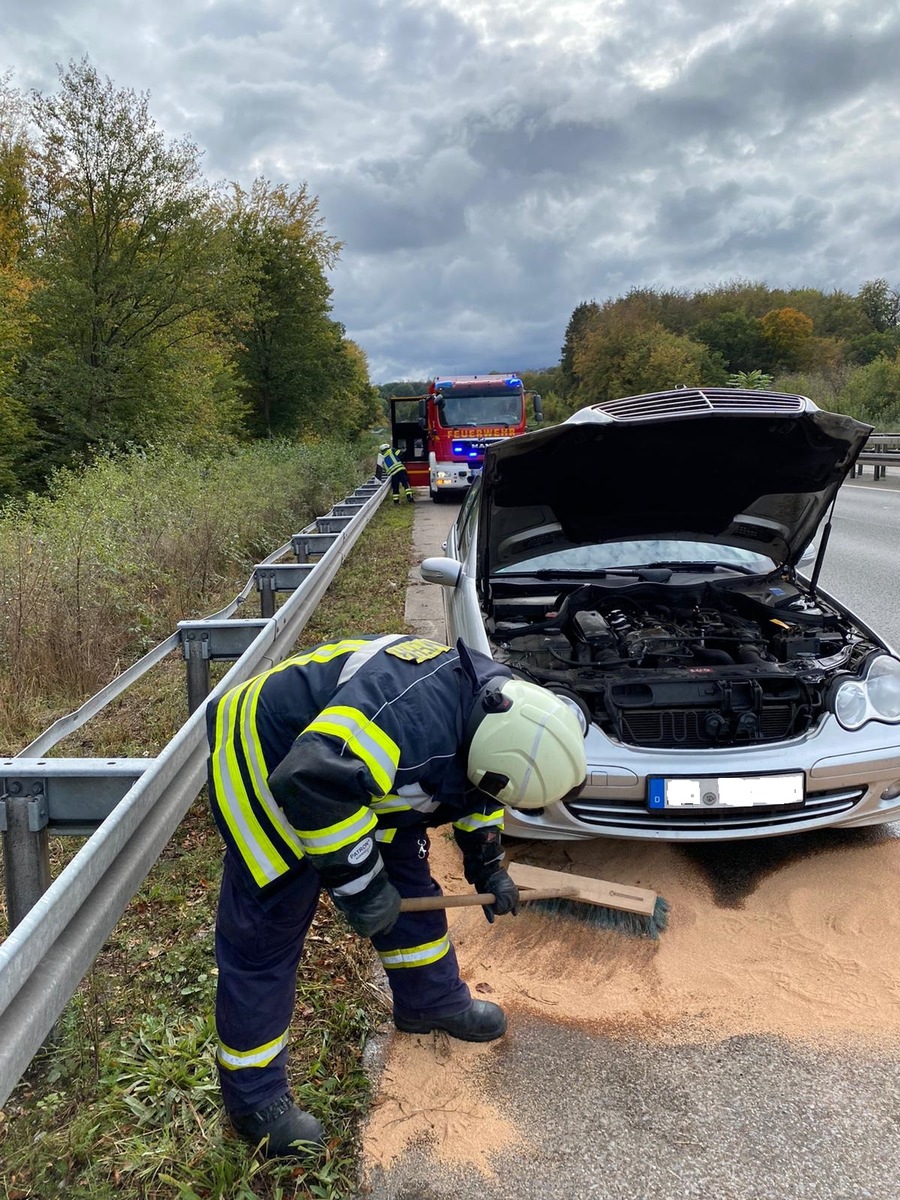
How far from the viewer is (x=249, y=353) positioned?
30.9 meters

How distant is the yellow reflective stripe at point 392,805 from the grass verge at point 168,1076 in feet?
2.60

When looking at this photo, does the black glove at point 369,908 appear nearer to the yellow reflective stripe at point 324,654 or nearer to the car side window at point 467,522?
the yellow reflective stripe at point 324,654

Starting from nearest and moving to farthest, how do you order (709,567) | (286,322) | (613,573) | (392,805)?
1. (392,805)
2. (613,573)
3. (709,567)
4. (286,322)

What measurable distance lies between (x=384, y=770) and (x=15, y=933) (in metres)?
0.78

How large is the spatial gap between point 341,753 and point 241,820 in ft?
1.35

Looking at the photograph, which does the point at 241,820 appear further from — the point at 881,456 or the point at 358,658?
the point at 881,456

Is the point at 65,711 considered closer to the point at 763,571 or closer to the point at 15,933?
the point at 15,933

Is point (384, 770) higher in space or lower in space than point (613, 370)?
lower

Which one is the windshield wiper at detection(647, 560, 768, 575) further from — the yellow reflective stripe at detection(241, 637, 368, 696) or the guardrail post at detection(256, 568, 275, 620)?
the yellow reflective stripe at detection(241, 637, 368, 696)

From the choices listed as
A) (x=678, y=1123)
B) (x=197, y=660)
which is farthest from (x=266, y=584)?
(x=678, y=1123)

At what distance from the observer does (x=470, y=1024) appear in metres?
2.50

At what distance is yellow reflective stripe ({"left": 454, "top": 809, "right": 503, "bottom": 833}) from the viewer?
2.35m

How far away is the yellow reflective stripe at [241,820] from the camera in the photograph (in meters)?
2.07

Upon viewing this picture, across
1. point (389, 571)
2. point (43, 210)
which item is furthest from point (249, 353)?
point (389, 571)
